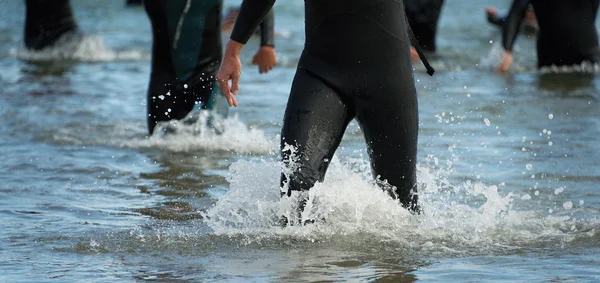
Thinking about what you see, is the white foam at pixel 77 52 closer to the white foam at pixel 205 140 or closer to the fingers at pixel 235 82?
the white foam at pixel 205 140

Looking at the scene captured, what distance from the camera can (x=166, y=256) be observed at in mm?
4891

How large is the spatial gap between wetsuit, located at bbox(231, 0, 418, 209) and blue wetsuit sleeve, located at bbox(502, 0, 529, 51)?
6586 mm

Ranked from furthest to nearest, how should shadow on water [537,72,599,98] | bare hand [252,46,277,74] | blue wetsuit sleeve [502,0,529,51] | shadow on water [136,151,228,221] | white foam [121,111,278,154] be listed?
blue wetsuit sleeve [502,0,529,51]
shadow on water [537,72,599,98]
white foam [121,111,278,154]
bare hand [252,46,277,74]
shadow on water [136,151,228,221]

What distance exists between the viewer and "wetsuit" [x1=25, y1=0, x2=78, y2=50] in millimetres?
15242

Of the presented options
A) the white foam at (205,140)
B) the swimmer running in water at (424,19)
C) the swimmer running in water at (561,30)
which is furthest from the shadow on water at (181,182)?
the swimmer running in water at (424,19)

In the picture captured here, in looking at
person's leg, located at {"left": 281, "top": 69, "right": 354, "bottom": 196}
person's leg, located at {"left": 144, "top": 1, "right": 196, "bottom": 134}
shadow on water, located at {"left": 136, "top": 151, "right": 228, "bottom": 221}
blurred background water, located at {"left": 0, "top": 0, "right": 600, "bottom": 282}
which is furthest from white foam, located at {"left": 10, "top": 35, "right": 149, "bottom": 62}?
person's leg, located at {"left": 281, "top": 69, "right": 354, "bottom": 196}

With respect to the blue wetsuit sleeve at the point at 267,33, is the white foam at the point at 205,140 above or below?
below

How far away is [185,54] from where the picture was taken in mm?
7688

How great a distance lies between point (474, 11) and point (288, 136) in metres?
20.5

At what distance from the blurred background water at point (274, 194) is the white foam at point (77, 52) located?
9.16 ft

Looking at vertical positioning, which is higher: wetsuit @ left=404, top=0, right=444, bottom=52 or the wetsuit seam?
the wetsuit seam

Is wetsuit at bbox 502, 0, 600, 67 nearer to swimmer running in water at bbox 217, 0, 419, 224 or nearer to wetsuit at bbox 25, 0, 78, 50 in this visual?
wetsuit at bbox 25, 0, 78, 50

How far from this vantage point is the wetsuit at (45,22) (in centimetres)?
1524

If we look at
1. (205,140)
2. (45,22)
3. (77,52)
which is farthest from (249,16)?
(45,22)
